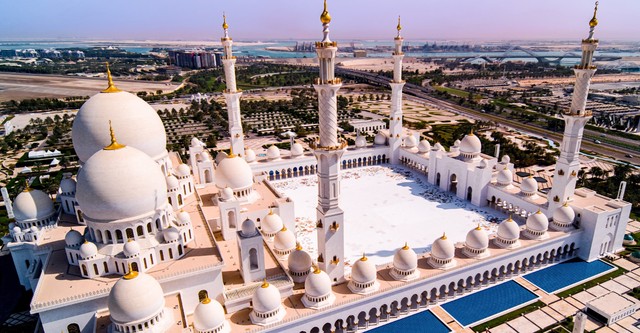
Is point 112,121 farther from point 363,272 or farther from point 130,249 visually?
point 363,272

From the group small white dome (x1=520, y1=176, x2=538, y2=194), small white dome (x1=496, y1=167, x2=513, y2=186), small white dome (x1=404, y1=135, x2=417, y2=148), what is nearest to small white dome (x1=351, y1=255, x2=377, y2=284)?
small white dome (x1=520, y1=176, x2=538, y2=194)

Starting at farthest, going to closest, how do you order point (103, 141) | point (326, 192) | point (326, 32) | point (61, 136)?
1. point (61, 136)
2. point (103, 141)
3. point (326, 192)
4. point (326, 32)

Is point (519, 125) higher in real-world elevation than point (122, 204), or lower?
lower

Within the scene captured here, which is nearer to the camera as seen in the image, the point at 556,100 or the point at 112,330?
the point at 112,330

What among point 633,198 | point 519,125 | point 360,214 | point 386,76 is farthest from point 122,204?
point 386,76

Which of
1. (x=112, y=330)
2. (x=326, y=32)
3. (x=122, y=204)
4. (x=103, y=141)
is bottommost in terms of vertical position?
(x=112, y=330)

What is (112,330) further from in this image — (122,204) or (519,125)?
(519,125)
